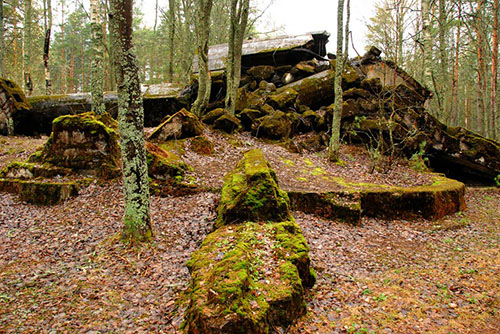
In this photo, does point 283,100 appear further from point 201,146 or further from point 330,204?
point 330,204

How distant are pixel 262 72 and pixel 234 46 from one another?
4194 millimetres

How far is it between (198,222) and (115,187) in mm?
2899

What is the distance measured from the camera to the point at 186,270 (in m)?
4.75

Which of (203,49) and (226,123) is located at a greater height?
(203,49)

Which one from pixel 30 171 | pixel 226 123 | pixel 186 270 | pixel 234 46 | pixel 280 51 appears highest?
pixel 280 51

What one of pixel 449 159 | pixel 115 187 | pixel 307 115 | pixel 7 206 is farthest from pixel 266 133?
pixel 7 206

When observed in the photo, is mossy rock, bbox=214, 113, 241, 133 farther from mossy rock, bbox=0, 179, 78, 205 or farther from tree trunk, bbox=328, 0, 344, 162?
mossy rock, bbox=0, 179, 78, 205

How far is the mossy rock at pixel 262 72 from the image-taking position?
1631cm

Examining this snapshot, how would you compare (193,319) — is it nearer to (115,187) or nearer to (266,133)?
(115,187)

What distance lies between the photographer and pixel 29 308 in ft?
12.5

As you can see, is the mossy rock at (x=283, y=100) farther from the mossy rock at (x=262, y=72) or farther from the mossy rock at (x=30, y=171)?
the mossy rock at (x=30, y=171)

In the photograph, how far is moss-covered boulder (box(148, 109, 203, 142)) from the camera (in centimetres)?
1005

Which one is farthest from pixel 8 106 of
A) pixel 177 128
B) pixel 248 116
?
pixel 248 116

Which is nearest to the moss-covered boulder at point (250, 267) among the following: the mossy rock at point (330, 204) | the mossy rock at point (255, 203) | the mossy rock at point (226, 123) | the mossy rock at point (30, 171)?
the mossy rock at point (255, 203)
